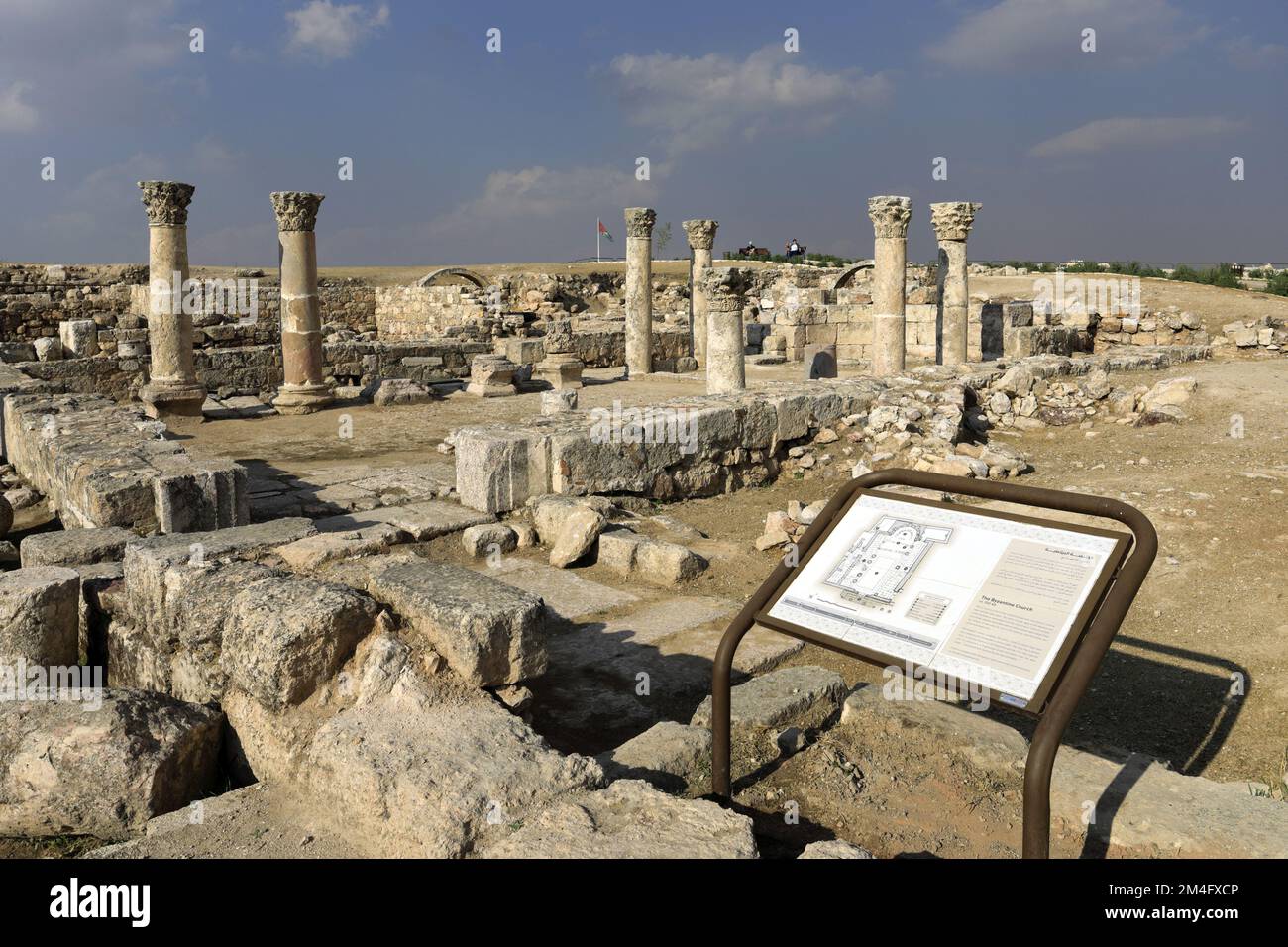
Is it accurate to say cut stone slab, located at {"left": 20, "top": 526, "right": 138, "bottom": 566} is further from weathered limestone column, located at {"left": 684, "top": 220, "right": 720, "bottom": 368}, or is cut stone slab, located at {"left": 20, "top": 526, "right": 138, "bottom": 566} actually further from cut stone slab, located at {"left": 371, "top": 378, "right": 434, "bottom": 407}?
weathered limestone column, located at {"left": 684, "top": 220, "right": 720, "bottom": 368}

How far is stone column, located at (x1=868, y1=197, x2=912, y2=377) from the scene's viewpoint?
1563cm

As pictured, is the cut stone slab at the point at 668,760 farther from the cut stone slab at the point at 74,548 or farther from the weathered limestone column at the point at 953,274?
the weathered limestone column at the point at 953,274

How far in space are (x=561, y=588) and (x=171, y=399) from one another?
395 inches

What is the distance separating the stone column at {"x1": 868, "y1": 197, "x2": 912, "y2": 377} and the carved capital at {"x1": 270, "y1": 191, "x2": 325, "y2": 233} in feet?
29.4

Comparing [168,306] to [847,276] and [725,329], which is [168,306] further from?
[847,276]

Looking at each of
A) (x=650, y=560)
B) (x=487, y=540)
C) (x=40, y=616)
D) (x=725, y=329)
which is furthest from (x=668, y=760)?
(x=725, y=329)

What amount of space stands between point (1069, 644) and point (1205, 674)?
3222mm

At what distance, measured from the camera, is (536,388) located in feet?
56.0

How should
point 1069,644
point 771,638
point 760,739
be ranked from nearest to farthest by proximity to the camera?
1. point 1069,644
2. point 760,739
3. point 771,638

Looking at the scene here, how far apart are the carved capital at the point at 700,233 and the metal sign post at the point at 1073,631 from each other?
17437 mm

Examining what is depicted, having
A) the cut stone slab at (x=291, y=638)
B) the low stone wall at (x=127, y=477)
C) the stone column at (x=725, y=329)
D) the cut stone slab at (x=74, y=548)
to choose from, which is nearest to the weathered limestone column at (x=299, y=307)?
the low stone wall at (x=127, y=477)

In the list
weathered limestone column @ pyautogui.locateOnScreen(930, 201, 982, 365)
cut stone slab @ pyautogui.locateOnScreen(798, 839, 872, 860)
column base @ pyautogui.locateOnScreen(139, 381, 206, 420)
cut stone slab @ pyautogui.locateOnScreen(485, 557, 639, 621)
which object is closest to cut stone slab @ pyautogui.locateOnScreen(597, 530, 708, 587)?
cut stone slab @ pyautogui.locateOnScreen(485, 557, 639, 621)
